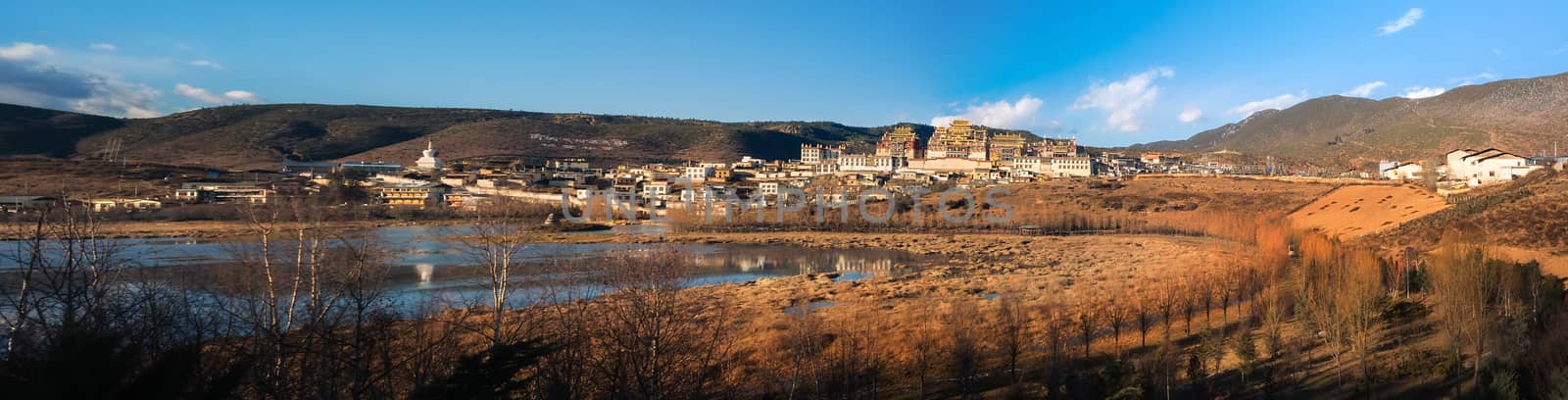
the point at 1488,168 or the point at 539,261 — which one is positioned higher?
the point at 1488,168

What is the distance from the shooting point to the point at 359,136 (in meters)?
100

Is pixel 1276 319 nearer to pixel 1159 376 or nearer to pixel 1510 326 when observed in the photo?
Result: pixel 1510 326

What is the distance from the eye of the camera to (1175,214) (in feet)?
136

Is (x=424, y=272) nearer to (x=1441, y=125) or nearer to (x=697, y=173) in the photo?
(x=697, y=173)

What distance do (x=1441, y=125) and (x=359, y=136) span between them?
12788cm

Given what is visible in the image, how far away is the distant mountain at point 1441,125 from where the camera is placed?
67.3 meters

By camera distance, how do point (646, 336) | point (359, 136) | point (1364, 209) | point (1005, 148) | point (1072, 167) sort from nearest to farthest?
point (646, 336) → point (1364, 209) → point (1072, 167) → point (1005, 148) → point (359, 136)

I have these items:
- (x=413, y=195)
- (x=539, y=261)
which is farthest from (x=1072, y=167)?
(x=539, y=261)

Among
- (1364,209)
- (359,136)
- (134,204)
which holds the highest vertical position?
(359,136)

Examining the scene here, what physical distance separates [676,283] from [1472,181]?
46052 mm

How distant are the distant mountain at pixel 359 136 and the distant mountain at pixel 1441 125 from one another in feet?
179

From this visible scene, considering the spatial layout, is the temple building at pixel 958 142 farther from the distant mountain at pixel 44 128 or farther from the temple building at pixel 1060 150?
the distant mountain at pixel 44 128

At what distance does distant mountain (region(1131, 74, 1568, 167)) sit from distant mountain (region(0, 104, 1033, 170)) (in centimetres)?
5453

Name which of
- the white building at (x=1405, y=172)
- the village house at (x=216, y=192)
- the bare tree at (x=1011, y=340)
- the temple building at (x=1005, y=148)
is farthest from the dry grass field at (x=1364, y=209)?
the village house at (x=216, y=192)
